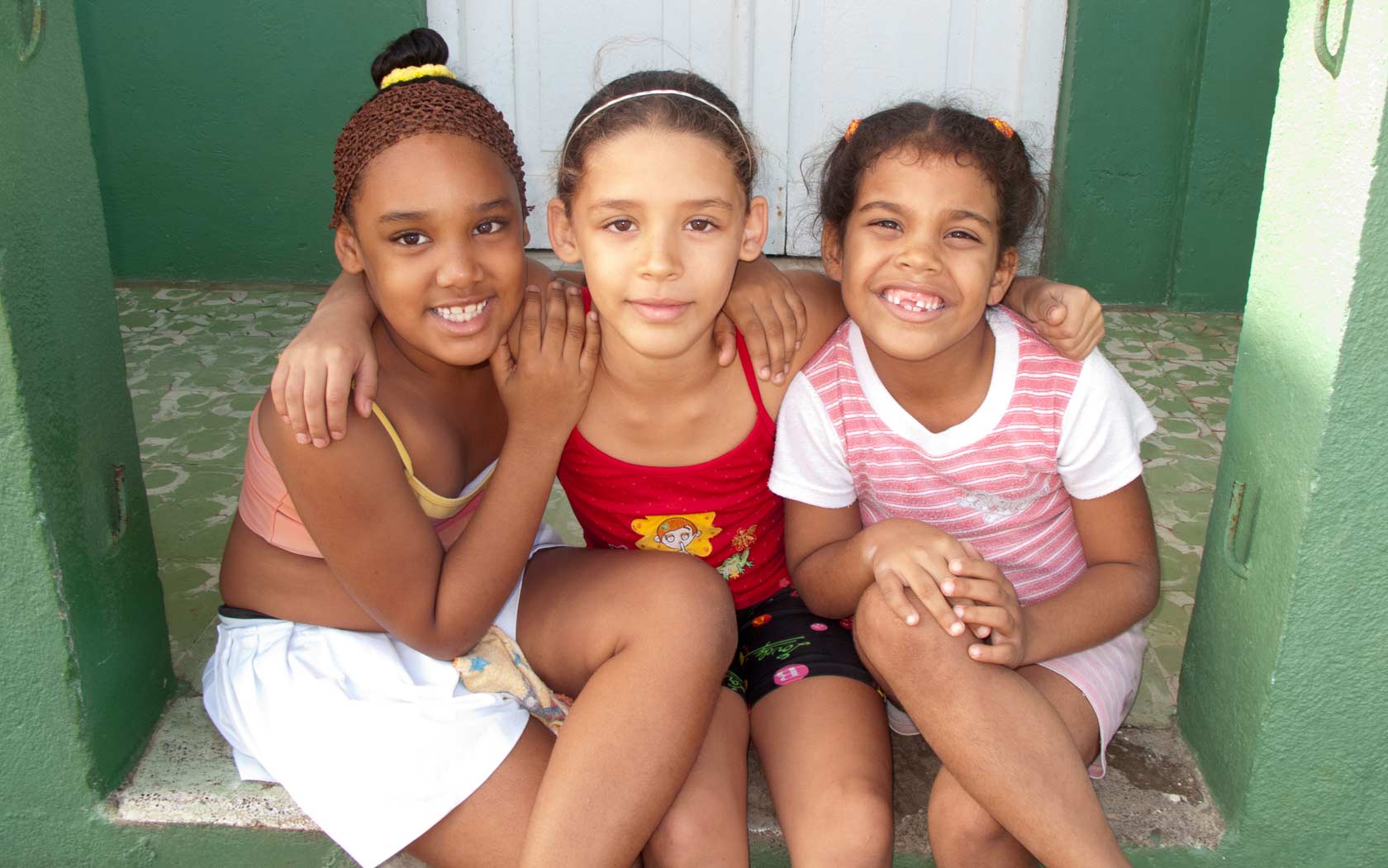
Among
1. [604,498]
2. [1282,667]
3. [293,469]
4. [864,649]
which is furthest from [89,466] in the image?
[1282,667]

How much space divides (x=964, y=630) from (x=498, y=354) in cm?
84

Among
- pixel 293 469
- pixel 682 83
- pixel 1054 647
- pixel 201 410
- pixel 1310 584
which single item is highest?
pixel 682 83

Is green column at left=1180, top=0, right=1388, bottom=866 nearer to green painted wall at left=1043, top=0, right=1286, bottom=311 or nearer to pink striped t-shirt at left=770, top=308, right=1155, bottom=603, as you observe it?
pink striped t-shirt at left=770, top=308, right=1155, bottom=603

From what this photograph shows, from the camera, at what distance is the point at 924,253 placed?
5.94ft

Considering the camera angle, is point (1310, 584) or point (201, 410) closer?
point (1310, 584)

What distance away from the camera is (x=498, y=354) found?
1.91 m

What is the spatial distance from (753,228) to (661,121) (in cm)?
23

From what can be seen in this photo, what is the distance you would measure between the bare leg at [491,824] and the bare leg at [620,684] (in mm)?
70

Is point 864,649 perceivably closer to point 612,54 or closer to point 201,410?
point 201,410

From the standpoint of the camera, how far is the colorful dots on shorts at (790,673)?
1.89m

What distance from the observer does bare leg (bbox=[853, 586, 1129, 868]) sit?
1543mm

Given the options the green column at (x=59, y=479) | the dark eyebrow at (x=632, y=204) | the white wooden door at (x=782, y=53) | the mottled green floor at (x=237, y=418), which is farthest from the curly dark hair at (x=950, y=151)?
the white wooden door at (x=782, y=53)

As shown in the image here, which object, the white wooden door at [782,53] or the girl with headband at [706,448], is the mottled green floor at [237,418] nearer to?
the girl with headband at [706,448]

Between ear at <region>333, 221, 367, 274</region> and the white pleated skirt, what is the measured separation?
581mm
